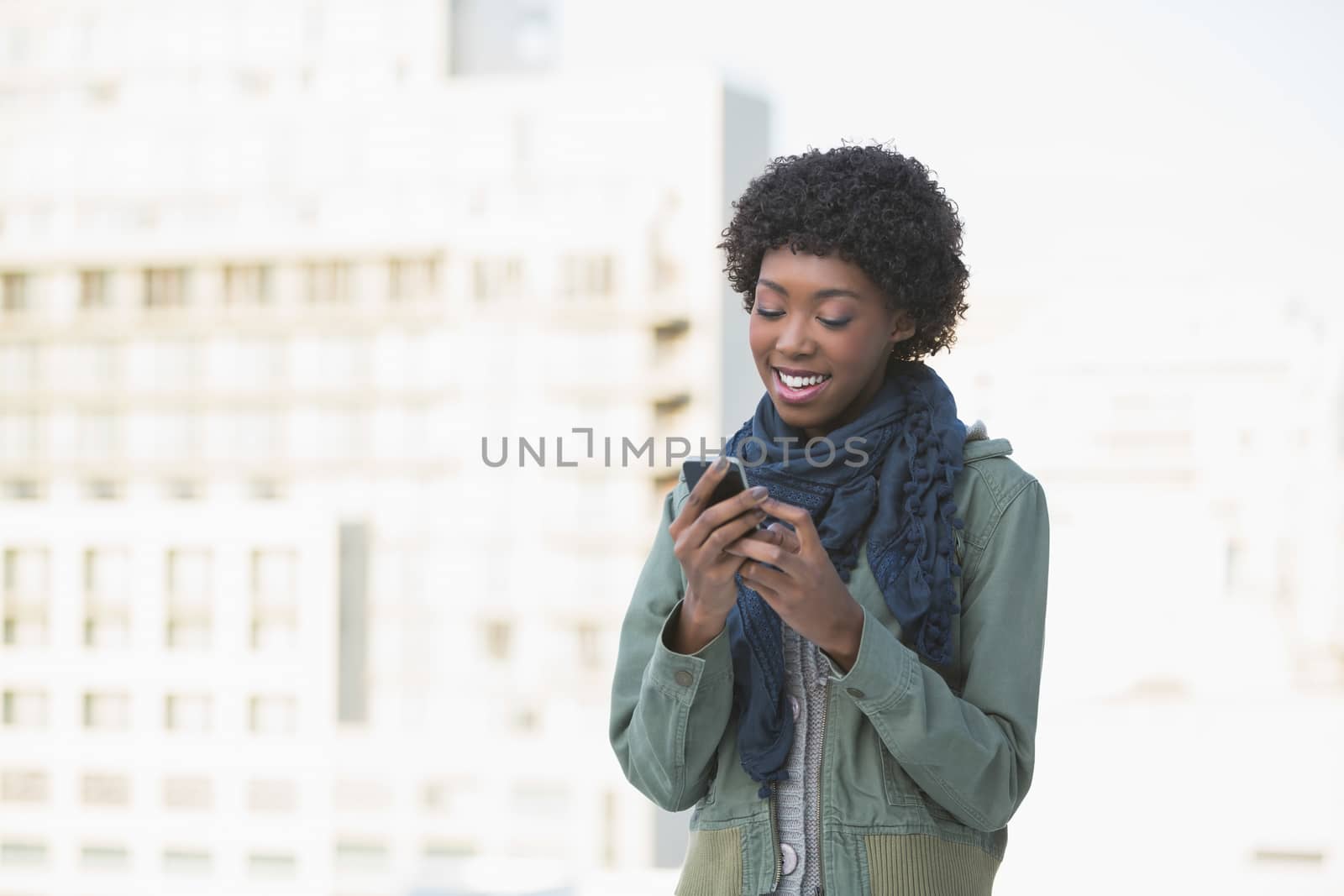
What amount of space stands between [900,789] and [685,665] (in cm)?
16

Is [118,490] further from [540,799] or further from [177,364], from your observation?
[540,799]

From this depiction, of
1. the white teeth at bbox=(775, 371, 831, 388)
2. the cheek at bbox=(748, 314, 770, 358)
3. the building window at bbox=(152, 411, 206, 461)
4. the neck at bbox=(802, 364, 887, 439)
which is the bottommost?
the neck at bbox=(802, 364, 887, 439)

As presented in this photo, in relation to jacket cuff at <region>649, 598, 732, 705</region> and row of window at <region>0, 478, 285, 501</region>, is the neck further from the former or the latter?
row of window at <region>0, 478, 285, 501</region>

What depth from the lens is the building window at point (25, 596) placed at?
17797 millimetres

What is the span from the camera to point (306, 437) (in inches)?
693

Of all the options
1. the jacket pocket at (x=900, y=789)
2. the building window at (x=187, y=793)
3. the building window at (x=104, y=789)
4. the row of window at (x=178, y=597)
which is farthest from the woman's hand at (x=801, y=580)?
the building window at (x=104, y=789)

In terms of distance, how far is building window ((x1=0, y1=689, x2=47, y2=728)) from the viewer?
17.8 metres

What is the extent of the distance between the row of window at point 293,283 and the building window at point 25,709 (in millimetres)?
5310

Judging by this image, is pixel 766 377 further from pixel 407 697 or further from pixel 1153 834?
pixel 407 697

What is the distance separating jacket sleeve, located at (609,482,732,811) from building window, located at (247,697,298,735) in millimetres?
17283

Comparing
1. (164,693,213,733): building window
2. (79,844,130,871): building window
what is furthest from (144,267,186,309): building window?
(79,844,130,871): building window

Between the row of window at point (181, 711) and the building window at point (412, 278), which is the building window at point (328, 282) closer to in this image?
the building window at point (412, 278)

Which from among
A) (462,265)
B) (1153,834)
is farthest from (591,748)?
(1153,834)

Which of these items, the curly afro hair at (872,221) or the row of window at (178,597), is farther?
the row of window at (178,597)
